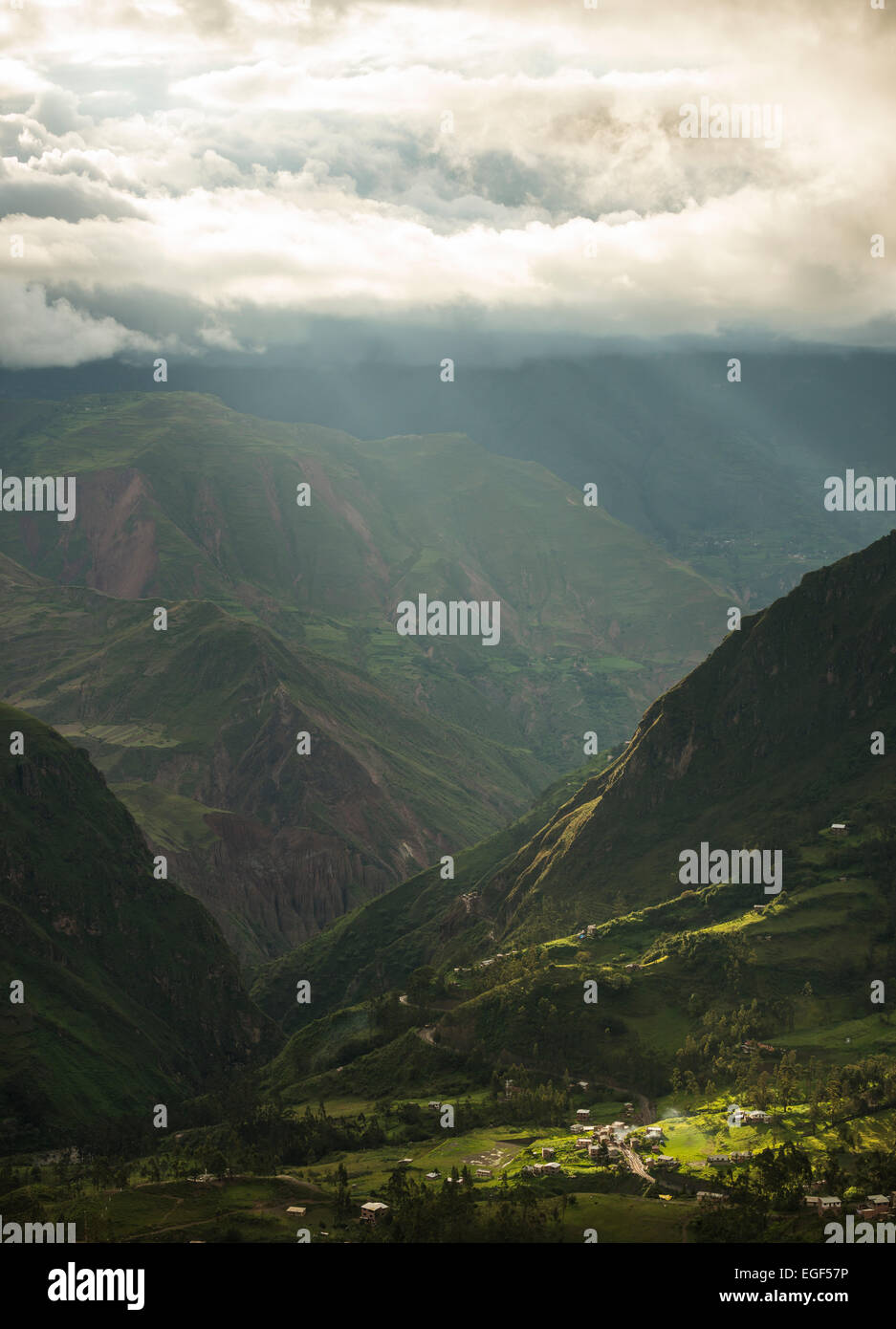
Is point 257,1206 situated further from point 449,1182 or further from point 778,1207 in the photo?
point 778,1207
